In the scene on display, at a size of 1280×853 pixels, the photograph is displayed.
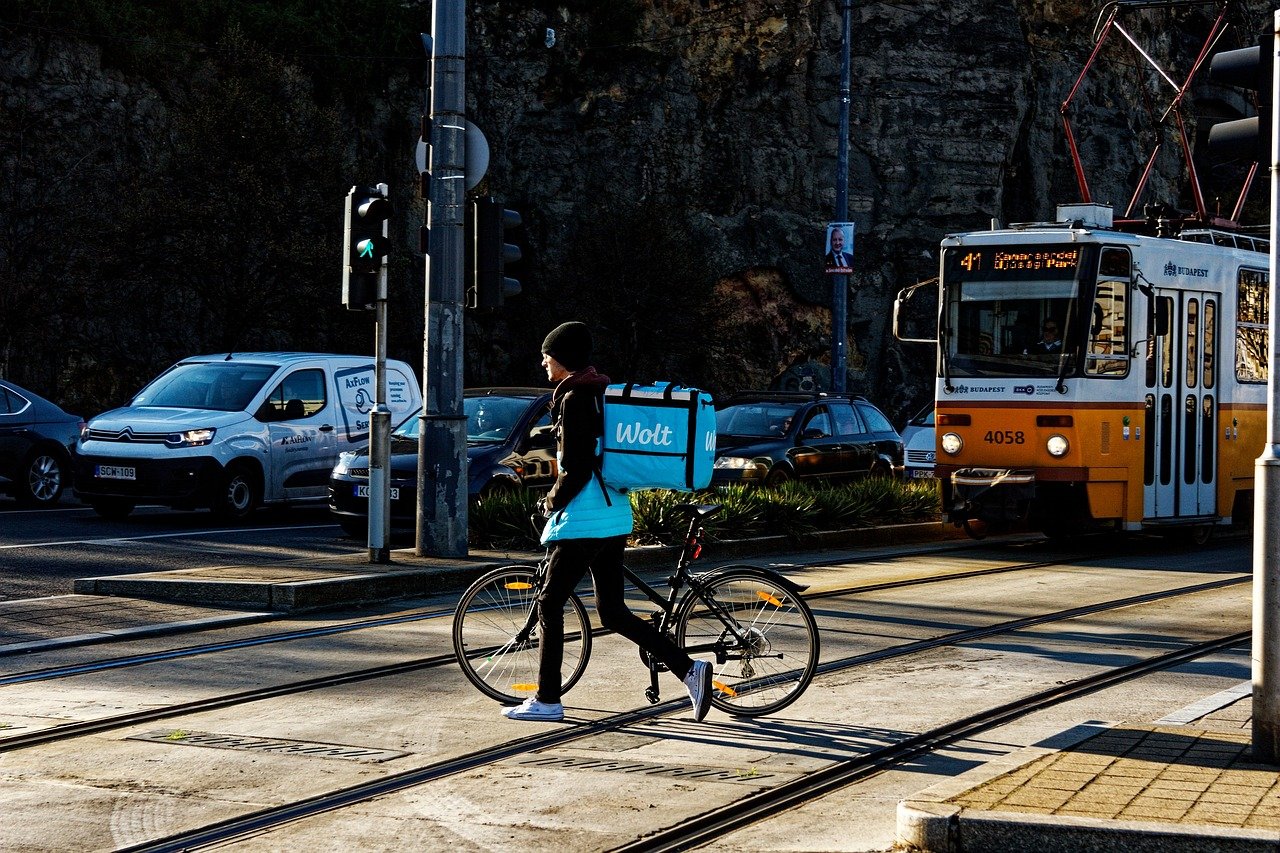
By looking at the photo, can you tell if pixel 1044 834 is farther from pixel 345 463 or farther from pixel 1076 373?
pixel 345 463

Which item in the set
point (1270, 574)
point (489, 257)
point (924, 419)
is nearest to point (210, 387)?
point (489, 257)

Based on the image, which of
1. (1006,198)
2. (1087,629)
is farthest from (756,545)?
(1006,198)

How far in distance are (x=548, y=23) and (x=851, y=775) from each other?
38150 millimetres

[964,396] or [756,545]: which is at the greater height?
[964,396]

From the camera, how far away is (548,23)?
140ft

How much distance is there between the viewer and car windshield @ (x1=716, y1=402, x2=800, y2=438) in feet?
68.2

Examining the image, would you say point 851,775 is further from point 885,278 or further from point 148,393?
point 885,278

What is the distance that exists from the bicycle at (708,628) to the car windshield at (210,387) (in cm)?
1164

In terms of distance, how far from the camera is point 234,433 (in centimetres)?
1858

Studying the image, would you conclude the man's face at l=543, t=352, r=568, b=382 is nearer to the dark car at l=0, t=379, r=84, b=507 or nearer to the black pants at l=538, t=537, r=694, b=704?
the black pants at l=538, t=537, r=694, b=704

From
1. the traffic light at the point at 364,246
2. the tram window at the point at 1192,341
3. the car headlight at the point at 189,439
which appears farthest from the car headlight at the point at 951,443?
the car headlight at the point at 189,439

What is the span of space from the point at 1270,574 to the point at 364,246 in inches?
348

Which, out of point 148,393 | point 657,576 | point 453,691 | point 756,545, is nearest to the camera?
point 453,691

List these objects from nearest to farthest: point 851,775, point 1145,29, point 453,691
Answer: point 851,775
point 453,691
point 1145,29
